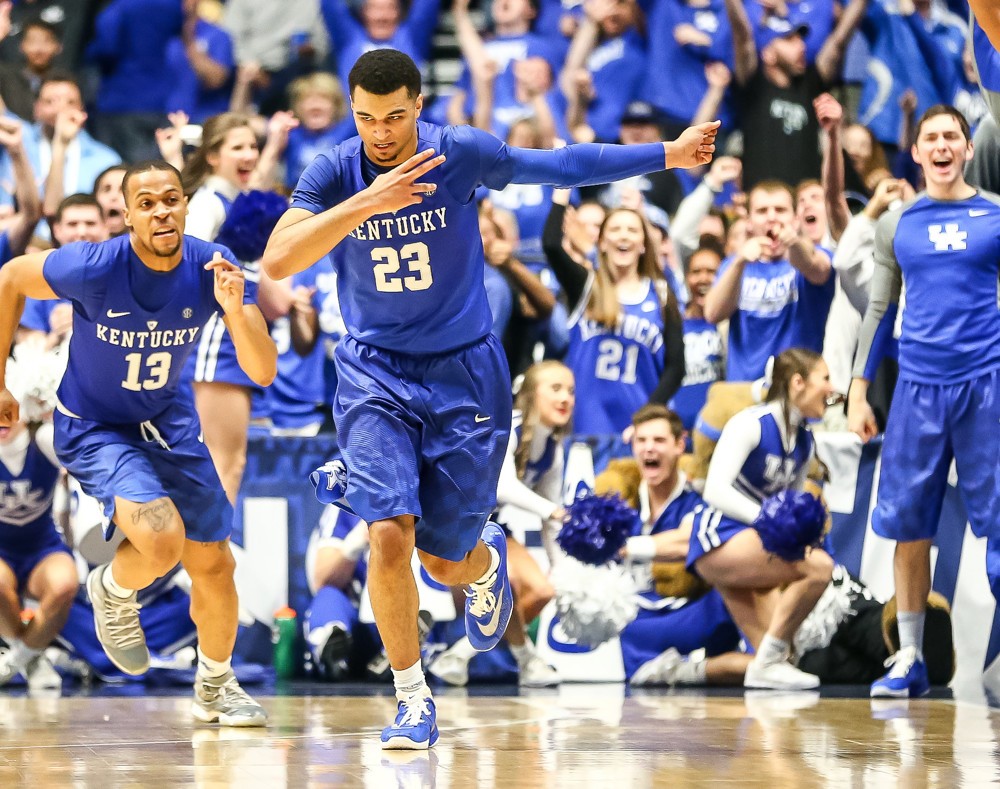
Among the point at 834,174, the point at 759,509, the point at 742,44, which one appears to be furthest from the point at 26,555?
the point at 742,44

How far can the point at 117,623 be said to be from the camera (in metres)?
6.09

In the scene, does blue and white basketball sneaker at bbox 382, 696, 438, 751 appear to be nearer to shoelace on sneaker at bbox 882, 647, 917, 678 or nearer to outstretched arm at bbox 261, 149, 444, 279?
outstretched arm at bbox 261, 149, 444, 279

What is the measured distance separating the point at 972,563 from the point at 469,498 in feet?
11.1

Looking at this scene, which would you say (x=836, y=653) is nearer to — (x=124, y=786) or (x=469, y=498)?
(x=469, y=498)

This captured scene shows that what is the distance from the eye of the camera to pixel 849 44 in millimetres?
10805

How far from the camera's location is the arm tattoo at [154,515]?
5.64 m

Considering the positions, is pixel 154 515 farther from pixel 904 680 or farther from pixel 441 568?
pixel 904 680

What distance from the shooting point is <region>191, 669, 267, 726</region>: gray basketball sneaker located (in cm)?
598

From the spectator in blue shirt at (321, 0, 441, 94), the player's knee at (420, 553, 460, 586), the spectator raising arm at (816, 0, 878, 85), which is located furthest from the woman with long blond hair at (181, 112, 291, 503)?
the spectator raising arm at (816, 0, 878, 85)

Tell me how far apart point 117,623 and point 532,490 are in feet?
8.12

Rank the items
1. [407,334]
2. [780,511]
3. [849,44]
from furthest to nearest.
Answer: [849,44]
[780,511]
[407,334]

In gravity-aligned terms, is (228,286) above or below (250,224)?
below

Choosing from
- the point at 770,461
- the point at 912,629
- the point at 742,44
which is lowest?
the point at 912,629

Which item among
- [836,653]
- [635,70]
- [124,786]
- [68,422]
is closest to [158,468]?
[68,422]
